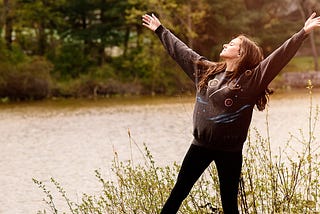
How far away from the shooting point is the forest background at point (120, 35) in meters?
37.1

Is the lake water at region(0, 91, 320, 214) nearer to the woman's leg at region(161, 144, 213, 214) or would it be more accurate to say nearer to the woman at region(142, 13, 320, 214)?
the woman's leg at region(161, 144, 213, 214)

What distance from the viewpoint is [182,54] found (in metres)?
5.42

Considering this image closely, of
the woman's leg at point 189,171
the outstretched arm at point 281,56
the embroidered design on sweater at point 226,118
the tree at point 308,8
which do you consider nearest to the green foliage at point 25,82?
the tree at point 308,8

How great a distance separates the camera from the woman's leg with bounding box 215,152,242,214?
5012 millimetres

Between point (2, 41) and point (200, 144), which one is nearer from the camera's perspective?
point (200, 144)

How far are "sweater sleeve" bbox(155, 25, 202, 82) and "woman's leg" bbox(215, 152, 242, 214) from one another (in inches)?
27.9

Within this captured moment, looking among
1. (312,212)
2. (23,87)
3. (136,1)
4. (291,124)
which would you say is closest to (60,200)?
(312,212)

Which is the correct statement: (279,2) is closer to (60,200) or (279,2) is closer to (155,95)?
(155,95)

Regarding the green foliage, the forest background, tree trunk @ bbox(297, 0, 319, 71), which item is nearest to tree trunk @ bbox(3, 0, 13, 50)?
the forest background

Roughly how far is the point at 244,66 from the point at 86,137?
1493 centimetres

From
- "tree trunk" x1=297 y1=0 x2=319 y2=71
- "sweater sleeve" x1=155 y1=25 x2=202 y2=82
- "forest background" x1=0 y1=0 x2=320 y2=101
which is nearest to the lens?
"sweater sleeve" x1=155 y1=25 x2=202 y2=82

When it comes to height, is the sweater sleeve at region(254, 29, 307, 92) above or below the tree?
below

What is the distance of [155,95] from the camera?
3556cm

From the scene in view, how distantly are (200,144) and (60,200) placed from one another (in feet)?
19.0
